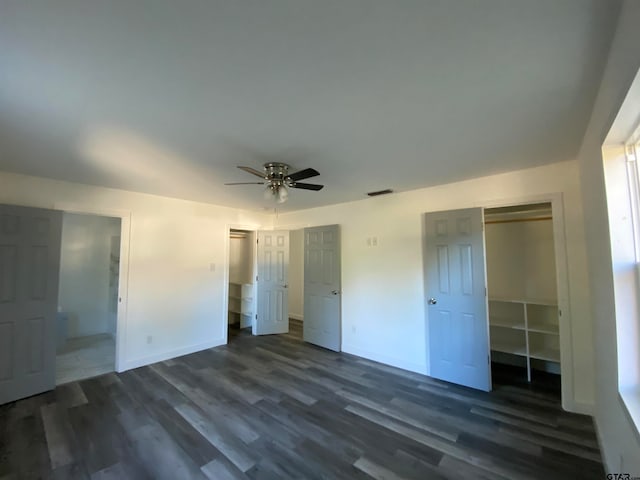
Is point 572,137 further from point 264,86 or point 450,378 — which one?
point 450,378

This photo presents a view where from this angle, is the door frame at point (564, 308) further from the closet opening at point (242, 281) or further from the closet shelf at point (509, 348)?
the closet opening at point (242, 281)

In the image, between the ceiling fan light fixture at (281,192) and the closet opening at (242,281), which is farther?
the closet opening at (242,281)

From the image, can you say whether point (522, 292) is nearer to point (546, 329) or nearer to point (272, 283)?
point (546, 329)

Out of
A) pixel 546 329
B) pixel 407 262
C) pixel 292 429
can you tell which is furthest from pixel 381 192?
pixel 292 429

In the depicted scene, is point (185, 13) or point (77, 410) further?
point (77, 410)

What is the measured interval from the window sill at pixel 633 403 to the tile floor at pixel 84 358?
5.13m

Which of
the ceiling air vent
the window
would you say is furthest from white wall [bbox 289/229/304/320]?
the window

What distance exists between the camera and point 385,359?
3.94 m

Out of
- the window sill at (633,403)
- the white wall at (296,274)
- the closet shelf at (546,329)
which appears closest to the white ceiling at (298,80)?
the window sill at (633,403)

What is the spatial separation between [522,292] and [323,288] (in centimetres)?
304

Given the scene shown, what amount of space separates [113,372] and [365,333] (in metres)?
3.64

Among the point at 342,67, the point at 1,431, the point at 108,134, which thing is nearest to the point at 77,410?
the point at 1,431

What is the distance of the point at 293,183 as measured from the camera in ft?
9.05

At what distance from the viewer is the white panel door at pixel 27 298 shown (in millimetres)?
2891
